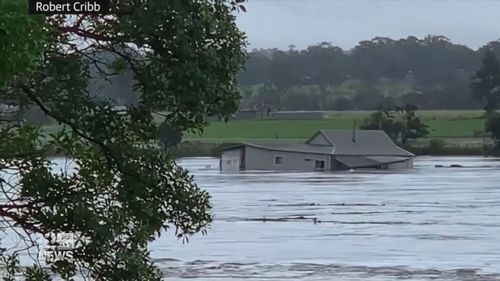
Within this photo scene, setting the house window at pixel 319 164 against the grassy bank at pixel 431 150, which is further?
the grassy bank at pixel 431 150

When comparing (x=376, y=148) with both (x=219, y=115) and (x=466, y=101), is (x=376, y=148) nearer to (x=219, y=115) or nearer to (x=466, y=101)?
(x=466, y=101)

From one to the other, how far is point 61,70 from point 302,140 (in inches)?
2871

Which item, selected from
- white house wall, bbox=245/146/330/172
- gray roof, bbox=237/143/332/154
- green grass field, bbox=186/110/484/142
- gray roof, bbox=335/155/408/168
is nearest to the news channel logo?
white house wall, bbox=245/146/330/172

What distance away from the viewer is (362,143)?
245ft

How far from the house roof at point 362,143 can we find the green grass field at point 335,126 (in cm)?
705

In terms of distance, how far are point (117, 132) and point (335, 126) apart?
256ft

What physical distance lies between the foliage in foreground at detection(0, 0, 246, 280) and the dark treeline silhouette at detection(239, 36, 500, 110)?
7428 cm

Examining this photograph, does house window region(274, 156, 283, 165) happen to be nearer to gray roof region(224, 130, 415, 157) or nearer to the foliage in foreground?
gray roof region(224, 130, 415, 157)

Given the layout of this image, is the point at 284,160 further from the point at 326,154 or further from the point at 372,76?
the point at 372,76

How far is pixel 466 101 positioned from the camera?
94125mm

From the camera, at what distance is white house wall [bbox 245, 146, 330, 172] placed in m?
71.7

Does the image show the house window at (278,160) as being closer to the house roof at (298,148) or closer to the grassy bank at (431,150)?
the house roof at (298,148)

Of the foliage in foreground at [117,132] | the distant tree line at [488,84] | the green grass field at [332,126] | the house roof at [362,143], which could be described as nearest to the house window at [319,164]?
the house roof at [362,143]

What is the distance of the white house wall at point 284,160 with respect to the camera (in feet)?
235
